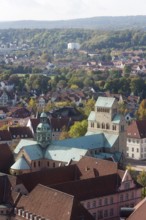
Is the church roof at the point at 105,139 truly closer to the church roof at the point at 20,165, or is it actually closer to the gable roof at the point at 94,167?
the church roof at the point at 20,165

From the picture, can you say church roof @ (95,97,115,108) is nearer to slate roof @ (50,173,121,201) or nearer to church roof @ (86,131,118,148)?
church roof @ (86,131,118,148)

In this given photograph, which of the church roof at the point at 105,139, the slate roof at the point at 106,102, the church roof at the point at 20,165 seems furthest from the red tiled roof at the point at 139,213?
the slate roof at the point at 106,102

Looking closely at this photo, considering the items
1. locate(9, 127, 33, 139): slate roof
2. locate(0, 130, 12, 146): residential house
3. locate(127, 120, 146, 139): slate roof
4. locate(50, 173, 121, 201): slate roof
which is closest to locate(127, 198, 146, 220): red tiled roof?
locate(50, 173, 121, 201): slate roof

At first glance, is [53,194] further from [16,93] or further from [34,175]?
[16,93]

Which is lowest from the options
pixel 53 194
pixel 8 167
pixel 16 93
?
pixel 16 93

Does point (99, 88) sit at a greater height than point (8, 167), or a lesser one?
lesser

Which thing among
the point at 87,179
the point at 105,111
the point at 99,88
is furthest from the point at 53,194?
the point at 99,88
